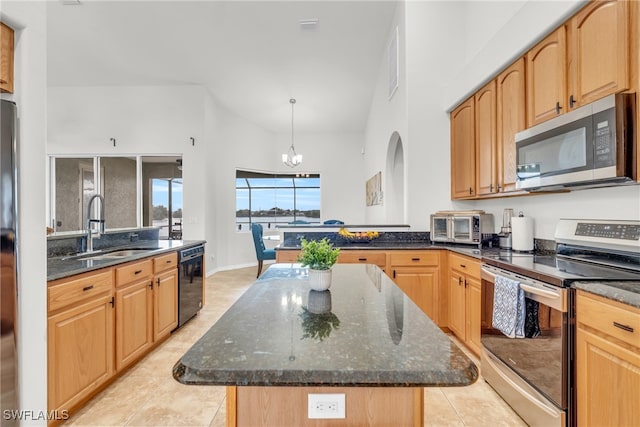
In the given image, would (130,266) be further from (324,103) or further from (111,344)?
(324,103)

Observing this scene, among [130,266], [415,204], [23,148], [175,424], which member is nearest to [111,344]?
[130,266]

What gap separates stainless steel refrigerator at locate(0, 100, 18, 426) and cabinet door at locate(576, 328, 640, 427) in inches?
105

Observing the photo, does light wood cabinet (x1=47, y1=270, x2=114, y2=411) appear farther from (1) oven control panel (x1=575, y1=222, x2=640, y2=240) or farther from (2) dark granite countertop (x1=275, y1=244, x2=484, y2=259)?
(1) oven control panel (x1=575, y1=222, x2=640, y2=240)

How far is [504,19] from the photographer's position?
2.96 m

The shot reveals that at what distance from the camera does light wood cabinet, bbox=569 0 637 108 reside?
5.24 ft

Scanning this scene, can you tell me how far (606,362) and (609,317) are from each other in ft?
0.66

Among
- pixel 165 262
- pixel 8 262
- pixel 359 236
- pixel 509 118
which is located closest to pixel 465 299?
pixel 359 236

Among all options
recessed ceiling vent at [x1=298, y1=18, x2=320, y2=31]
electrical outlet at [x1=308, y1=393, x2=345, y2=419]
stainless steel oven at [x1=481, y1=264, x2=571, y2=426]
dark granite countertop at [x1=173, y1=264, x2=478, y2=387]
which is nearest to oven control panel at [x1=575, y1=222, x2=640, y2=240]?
stainless steel oven at [x1=481, y1=264, x2=571, y2=426]

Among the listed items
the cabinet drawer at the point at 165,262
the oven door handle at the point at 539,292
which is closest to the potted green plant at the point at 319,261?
the oven door handle at the point at 539,292

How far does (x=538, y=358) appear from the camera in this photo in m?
1.66

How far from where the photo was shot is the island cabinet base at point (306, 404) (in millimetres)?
836

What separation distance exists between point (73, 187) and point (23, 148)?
5226 millimetres

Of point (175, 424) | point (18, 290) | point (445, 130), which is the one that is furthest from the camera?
point (445, 130)

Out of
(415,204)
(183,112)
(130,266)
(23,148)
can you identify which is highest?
(183,112)
